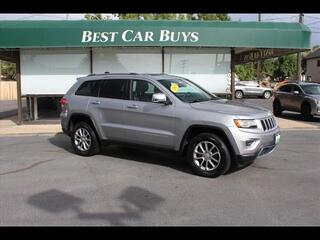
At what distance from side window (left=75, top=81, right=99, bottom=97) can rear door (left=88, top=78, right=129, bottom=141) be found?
0.14 metres

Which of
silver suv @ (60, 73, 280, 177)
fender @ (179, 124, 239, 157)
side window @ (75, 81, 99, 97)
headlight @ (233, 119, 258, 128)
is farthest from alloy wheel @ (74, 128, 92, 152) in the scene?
headlight @ (233, 119, 258, 128)

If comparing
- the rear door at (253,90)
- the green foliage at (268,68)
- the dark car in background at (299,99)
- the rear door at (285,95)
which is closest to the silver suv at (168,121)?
the dark car in background at (299,99)

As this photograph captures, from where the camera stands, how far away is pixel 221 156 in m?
7.44

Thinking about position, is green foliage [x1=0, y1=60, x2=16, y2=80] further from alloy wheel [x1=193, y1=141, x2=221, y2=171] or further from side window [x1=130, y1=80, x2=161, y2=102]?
alloy wheel [x1=193, y1=141, x2=221, y2=171]

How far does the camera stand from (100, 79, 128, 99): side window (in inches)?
354

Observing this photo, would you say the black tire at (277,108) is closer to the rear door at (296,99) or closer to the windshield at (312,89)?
the rear door at (296,99)

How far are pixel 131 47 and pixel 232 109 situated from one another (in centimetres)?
862

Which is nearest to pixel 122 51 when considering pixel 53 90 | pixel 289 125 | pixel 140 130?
pixel 53 90

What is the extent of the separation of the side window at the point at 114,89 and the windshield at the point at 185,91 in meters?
0.88

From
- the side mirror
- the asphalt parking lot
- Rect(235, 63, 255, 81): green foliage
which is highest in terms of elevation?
Rect(235, 63, 255, 81): green foliage

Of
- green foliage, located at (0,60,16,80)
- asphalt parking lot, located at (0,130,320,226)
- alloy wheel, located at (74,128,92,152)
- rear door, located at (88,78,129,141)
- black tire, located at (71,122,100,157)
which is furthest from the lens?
green foliage, located at (0,60,16,80)

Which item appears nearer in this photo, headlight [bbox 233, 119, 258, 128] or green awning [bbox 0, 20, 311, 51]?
headlight [bbox 233, 119, 258, 128]

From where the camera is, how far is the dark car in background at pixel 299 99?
676 inches

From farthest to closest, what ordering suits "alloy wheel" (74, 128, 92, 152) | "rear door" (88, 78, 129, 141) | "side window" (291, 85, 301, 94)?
"side window" (291, 85, 301, 94)
"alloy wheel" (74, 128, 92, 152)
"rear door" (88, 78, 129, 141)
